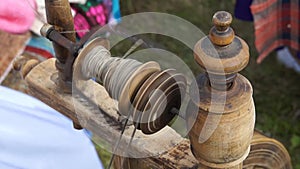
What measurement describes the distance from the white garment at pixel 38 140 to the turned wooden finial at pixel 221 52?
1.63 feet

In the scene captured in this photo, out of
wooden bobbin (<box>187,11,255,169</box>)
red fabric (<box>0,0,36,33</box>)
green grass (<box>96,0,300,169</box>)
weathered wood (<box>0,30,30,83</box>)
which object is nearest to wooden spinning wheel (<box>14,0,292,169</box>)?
wooden bobbin (<box>187,11,255,169</box>)

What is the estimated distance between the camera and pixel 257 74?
7.47ft

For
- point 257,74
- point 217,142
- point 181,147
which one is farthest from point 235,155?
point 257,74

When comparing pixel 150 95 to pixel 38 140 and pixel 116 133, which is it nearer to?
pixel 116 133

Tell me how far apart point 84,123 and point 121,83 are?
0.20m

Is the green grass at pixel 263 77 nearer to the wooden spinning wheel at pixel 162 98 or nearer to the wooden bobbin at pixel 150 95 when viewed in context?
the wooden spinning wheel at pixel 162 98

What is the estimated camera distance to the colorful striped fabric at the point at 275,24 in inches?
81.0

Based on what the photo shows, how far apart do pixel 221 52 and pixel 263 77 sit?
162 centimetres

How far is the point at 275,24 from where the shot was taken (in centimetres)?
212

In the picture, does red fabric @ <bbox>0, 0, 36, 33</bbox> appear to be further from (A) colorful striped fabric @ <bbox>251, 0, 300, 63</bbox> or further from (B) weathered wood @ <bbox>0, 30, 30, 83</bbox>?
(A) colorful striped fabric @ <bbox>251, 0, 300, 63</bbox>

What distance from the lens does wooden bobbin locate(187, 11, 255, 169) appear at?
685 millimetres

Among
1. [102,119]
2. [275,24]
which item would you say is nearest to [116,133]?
[102,119]

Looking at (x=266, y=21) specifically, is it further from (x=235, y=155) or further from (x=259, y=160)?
(x=235, y=155)

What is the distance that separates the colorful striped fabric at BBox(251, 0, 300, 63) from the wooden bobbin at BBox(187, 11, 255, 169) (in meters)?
1.36
